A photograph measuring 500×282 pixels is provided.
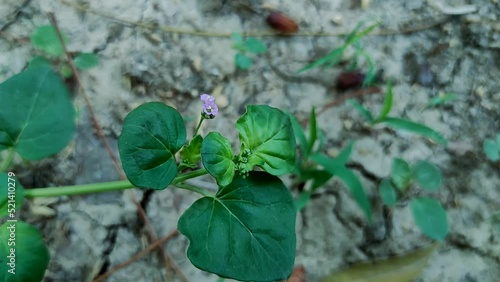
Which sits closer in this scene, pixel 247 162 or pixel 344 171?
pixel 247 162

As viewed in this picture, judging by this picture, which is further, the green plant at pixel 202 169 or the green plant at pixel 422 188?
the green plant at pixel 422 188

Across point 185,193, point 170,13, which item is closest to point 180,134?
point 185,193

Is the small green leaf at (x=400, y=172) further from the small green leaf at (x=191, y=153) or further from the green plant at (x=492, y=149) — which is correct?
the small green leaf at (x=191, y=153)

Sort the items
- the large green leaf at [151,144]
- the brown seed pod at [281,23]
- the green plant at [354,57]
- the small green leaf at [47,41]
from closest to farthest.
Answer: the large green leaf at [151,144] < the small green leaf at [47,41] < the green plant at [354,57] < the brown seed pod at [281,23]

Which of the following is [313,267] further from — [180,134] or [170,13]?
[170,13]

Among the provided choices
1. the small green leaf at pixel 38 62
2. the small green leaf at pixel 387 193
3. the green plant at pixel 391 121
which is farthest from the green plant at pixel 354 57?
the small green leaf at pixel 38 62

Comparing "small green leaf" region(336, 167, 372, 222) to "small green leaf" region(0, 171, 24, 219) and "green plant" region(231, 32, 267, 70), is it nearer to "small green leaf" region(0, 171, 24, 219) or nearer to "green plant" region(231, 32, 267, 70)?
A: "green plant" region(231, 32, 267, 70)

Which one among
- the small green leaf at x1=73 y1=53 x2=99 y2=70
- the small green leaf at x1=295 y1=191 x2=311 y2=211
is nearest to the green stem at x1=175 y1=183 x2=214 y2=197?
the small green leaf at x1=295 y1=191 x2=311 y2=211

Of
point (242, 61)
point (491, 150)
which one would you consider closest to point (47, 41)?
point (242, 61)
